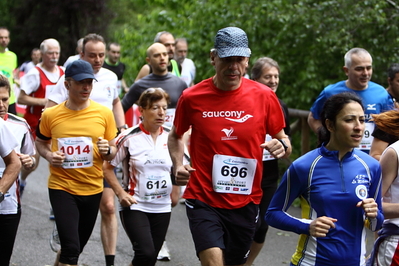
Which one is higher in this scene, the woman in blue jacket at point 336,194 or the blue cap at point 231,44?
the blue cap at point 231,44

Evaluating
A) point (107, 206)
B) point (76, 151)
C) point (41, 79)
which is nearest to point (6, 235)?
point (76, 151)

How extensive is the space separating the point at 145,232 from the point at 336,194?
2226 millimetres

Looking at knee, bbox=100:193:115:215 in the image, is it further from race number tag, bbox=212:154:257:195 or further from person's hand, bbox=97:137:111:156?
race number tag, bbox=212:154:257:195

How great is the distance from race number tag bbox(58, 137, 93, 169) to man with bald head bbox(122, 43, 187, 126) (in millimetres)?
1888

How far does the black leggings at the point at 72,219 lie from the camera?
229 inches

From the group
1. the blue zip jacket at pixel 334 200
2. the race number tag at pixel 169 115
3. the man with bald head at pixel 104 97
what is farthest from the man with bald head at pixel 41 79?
the blue zip jacket at pixel 334 200

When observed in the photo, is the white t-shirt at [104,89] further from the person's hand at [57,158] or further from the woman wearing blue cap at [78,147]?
the person's hand at [57,158]

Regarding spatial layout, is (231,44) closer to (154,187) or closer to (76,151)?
(154,187)

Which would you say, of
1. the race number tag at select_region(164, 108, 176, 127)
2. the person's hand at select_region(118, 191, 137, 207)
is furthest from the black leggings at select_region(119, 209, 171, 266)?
the race number tag at select_region(164, 108, 176, 127)

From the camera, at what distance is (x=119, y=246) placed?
808 centimetres

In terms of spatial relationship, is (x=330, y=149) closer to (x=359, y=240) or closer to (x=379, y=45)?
(x=359, y=240)

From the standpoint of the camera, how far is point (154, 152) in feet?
20.7

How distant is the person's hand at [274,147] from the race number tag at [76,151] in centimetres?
188

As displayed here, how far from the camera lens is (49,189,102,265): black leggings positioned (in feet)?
19.1
